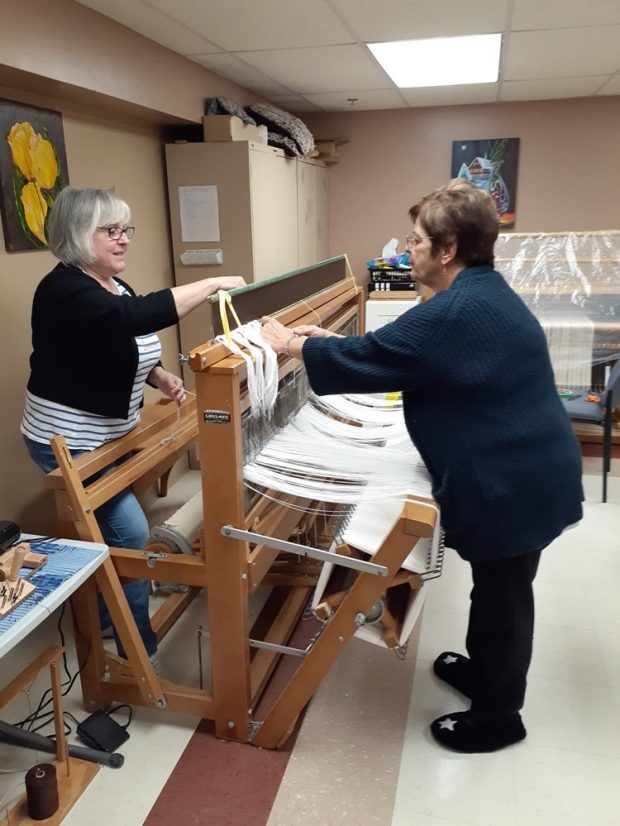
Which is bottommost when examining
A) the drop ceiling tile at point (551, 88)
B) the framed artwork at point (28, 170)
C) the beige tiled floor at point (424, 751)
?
the beige tiled floor at point (424, 751)

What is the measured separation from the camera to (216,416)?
4.97 ft

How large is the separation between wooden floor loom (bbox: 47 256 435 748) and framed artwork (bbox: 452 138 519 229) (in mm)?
3330

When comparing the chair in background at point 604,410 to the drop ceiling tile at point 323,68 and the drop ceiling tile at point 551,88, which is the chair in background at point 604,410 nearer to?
the drop ceiling tile at point 551,88

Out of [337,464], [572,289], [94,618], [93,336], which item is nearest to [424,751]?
[337,464]

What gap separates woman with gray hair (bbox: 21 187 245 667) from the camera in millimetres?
1691

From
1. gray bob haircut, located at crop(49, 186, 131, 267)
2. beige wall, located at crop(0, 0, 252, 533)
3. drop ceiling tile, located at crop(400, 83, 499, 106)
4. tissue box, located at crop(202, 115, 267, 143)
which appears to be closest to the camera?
gray bob haircut, located at crop(49, 186, 131, 267)

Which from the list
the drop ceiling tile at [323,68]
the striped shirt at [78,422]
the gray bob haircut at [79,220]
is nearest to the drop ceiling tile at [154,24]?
the drop ceiling tile at [323,68]

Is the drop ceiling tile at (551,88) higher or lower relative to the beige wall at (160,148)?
higher

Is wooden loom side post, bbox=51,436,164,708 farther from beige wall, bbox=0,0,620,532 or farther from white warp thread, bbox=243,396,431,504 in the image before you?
beige wall, bbox=0,0,620,532

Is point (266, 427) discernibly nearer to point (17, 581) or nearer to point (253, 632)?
point (17, 581)

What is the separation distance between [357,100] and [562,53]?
1603 millimetres

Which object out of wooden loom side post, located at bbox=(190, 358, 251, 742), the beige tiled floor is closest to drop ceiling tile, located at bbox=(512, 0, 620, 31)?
wooden loom side post, located at bbox=(190, 358, 251, 742)

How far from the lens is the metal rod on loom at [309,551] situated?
5.08 feet

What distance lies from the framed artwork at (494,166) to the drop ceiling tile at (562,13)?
2.08 m
